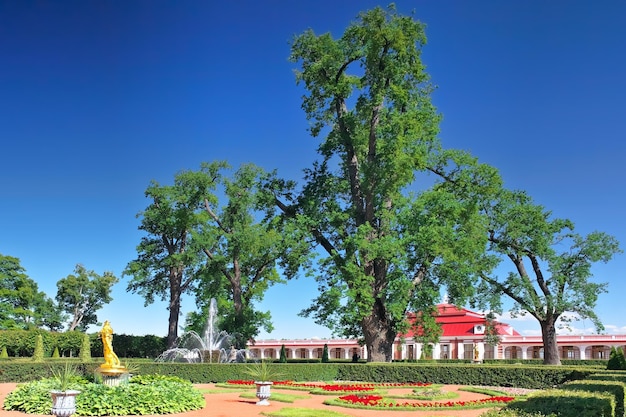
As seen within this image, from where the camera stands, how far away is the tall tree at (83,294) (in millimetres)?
64312

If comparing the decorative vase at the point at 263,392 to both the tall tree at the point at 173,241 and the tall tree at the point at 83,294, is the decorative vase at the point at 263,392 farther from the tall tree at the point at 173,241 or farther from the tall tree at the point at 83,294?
the tall tree at the point at 83,294

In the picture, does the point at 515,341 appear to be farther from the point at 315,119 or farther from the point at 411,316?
the point at 315,119

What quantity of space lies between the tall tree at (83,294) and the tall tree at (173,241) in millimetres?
24552

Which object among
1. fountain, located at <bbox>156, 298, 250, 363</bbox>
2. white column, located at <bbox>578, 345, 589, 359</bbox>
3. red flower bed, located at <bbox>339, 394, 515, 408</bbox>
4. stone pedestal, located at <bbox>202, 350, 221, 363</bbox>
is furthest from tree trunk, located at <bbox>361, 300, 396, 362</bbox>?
white column, located at <bbox>578, 345, 589, 359</bbox>

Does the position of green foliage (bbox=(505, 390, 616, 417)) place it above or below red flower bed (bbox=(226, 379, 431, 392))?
above

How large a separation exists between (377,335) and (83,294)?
45.7 metres

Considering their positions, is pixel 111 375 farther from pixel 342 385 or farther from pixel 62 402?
pixel 342 385

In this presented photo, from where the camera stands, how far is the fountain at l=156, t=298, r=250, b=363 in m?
35.2

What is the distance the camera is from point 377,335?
29.9 m

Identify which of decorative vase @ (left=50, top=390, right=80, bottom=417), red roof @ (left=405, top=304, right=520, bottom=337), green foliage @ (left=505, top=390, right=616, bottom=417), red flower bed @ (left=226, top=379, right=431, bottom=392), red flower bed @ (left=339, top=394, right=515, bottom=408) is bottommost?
red flower bed @ (left=226, top=379, right=431, bottom=392)

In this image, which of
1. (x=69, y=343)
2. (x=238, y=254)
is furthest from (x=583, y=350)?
(x=69, y=343)

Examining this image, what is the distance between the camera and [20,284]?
59.1 metres

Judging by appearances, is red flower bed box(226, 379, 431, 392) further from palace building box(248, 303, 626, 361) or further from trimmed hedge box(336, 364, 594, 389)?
palace building box(248, 303, 626, 361)

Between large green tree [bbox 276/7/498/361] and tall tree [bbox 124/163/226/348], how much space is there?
35.9 ft
